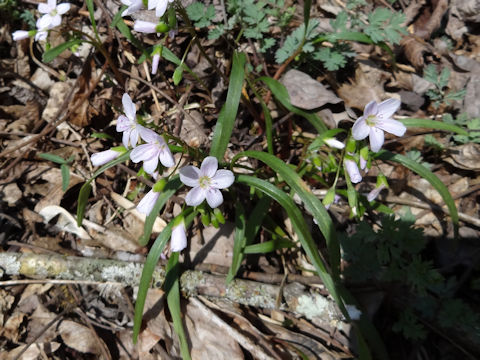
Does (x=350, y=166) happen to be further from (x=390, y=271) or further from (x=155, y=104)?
(x=155, y=104)

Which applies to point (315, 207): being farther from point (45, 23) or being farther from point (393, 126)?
point (45, 23)

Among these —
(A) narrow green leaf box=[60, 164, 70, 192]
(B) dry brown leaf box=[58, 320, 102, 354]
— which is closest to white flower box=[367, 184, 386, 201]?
(B) dry brown leaf box=[58, 320, 102, 354]

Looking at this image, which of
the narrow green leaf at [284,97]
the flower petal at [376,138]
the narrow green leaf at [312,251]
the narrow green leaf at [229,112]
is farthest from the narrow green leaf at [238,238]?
the flower petal at [376,138]

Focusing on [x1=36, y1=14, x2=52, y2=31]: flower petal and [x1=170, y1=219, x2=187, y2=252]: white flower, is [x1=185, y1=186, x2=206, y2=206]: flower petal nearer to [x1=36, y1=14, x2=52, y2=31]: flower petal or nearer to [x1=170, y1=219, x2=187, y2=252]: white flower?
[x1=170, y1=219, x2=187, y2=252]: white flower

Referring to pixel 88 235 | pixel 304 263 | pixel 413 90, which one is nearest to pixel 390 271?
pixel 304 263

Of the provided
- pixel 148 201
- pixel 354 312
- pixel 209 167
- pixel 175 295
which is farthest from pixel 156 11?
pixel 354 312

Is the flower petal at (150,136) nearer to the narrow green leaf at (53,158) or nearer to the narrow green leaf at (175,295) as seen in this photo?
the narrow green leaf at (175,295)
